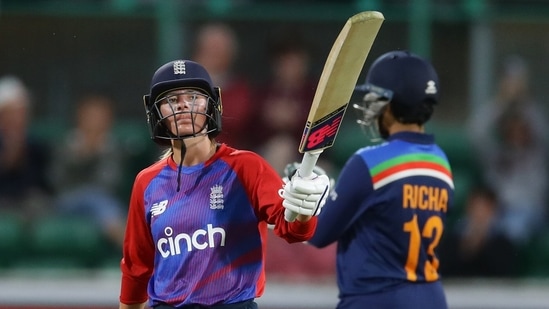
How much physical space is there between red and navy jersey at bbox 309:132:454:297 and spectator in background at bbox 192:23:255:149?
9.19 ft

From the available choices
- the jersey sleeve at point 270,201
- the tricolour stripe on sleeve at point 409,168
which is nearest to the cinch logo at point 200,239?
the jersey sleeve at point 270,201

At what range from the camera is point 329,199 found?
212 inches

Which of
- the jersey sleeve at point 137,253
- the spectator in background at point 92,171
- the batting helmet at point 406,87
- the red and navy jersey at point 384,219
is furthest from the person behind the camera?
the spectator in background at point 92,171

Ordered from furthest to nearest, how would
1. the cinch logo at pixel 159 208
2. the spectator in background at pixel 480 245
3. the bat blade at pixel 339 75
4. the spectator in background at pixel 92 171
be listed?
the spectator in background at pixel 92 171 < the spectator in background at pixel 480 245 < the cinch logo at pixel 159 208 < the bat blade at pixel 339 75

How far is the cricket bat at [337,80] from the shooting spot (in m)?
3.88

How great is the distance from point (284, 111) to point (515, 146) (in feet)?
5.90

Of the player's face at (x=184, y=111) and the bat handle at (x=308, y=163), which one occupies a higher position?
the player's face at (x=184, y=111)

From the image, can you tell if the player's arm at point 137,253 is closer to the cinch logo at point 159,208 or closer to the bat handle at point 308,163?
the cinch logo at point 159,208

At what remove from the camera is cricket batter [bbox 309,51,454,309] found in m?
5.30

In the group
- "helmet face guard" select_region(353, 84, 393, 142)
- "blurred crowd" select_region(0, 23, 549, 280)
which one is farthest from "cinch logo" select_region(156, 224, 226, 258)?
"blurred crowd" select_region(0, 23, 549, 280)

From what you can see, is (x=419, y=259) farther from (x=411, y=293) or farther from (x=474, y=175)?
(x=474, y=175)

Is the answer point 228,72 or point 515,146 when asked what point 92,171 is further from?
point 515,146

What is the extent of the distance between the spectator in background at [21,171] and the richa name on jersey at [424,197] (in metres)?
3.83

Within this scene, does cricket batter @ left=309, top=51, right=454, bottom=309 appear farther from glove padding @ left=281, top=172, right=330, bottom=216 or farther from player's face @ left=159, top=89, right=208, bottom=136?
glove padding @ left=281, top=172, right=330, bottom=216
